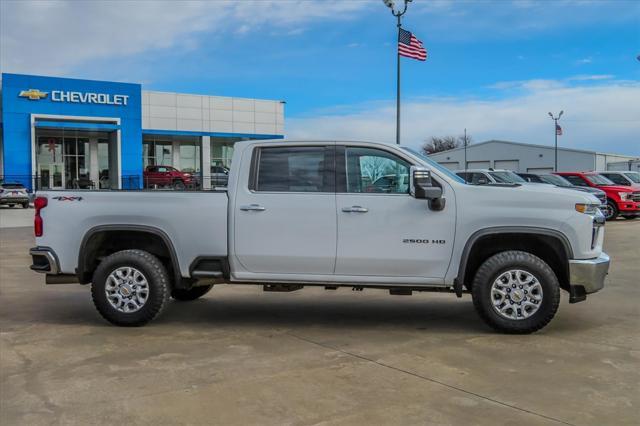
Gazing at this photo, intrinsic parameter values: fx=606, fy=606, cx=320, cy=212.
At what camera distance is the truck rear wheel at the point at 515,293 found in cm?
594

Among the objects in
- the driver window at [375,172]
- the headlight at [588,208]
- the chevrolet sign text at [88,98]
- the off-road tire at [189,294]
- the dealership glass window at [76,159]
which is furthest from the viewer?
the dealership glass window at [76,159]

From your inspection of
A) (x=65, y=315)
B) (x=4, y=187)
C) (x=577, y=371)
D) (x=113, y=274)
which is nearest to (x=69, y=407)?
(x=113, y=274)

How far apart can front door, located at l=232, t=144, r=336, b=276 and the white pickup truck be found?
1cm

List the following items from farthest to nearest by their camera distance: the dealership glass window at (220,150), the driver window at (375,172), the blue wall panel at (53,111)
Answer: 1. the dealership glass window at (220,150)
2. the blue wall panel at (53,111)
3. the driver window at (375,172)

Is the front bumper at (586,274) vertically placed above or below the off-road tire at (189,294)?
above

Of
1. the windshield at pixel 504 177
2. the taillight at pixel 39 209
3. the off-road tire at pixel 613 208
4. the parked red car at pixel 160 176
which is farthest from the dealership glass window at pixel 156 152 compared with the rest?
the taillight at pixel 39 209

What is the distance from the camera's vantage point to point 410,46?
21.0 m

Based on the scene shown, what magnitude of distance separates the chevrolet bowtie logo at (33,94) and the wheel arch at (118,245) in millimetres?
38312

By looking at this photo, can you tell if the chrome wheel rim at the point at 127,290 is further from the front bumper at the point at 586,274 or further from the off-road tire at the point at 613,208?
the off-road tire at the point at 613,208

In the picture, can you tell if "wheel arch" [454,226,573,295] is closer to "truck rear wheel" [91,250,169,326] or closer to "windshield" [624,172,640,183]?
"truck rear wheel" [91,250,169,326]

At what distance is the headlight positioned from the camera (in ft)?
19.5

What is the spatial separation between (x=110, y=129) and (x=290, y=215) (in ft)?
130

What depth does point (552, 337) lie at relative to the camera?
6.00 metres

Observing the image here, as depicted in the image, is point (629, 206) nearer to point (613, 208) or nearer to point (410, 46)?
point (613, 208)
